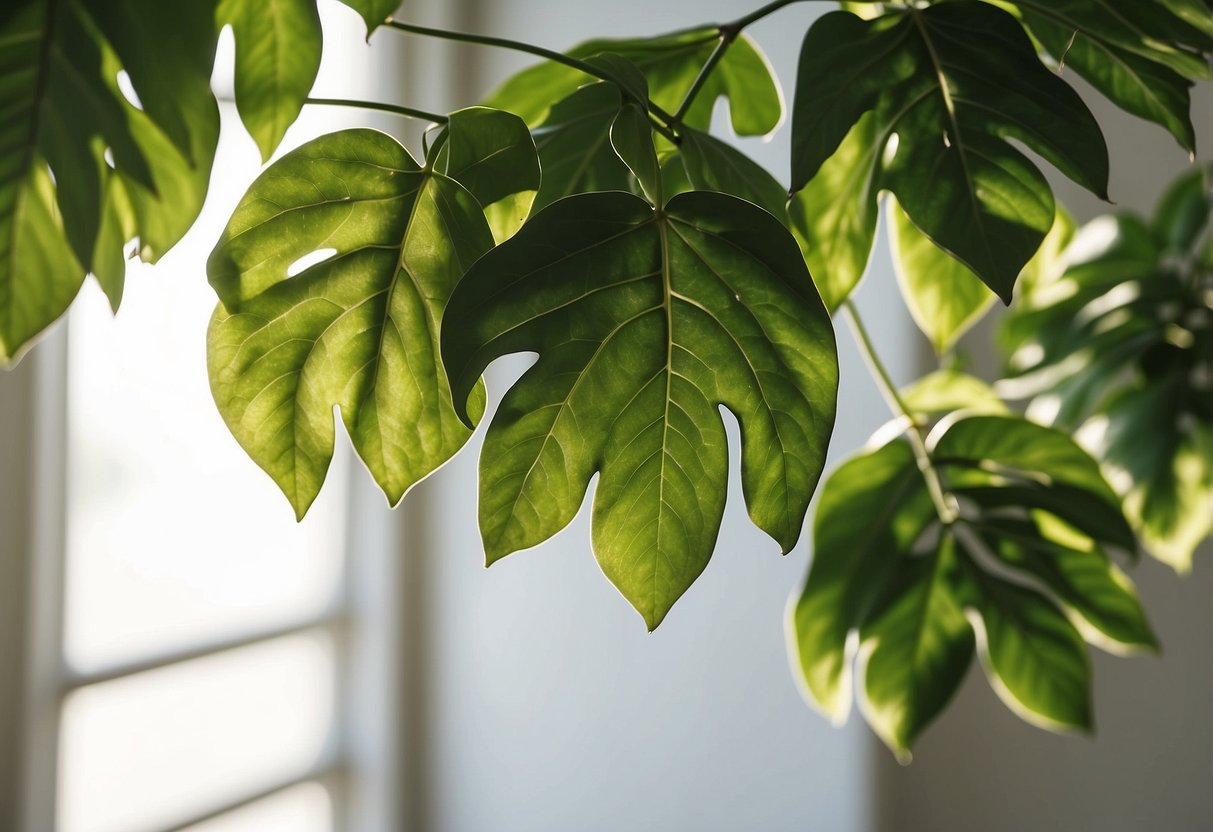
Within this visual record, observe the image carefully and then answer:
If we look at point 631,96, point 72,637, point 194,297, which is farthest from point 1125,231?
point 72,637

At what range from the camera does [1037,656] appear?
0.75 metres

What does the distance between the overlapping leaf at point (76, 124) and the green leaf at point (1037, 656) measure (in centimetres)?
65

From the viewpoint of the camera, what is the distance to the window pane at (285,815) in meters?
2.19

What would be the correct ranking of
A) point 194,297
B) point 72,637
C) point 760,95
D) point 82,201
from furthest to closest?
point 194,297 < point 72,637 < point 760,95 < point 82,201

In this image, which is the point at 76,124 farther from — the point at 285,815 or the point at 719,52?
the point at 285,815

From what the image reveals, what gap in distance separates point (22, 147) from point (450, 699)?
2.36m

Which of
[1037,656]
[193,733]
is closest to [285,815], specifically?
[193,733]

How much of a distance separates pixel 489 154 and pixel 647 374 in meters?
0.12

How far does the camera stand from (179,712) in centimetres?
207

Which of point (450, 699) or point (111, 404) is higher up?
point (111, 404)

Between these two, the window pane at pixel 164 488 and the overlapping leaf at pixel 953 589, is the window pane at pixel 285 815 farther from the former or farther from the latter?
the overlapping leaf at pixel 953 589

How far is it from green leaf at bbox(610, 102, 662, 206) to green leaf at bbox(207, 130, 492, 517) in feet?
0.21

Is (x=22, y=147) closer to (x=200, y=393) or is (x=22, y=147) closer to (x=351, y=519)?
(x=200, y=393)

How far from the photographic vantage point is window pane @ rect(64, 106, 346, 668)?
72.2 inches
